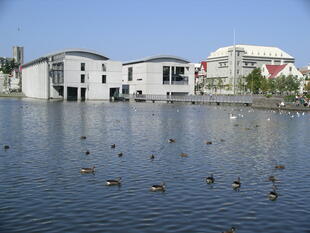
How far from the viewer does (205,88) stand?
176m

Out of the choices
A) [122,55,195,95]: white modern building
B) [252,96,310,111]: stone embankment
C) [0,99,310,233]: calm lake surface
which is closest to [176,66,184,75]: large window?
[122,55,195,95]: white modern building

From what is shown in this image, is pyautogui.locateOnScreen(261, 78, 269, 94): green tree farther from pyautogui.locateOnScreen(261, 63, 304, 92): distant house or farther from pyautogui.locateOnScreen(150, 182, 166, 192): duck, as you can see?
pyautogui.locateOnScreen(150, 182, 166, 192): duck

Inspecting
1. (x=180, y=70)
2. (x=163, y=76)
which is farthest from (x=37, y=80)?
(x=180, y=70)

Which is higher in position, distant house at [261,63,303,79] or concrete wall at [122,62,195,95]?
distant house at [261,63,303,79]

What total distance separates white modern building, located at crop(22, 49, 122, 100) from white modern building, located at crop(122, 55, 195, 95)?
9696mm

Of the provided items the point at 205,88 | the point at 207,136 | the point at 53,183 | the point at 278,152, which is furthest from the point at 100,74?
the point at 53,183

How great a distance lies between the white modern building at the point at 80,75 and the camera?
116 m

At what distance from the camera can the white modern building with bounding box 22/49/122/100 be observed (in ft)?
382

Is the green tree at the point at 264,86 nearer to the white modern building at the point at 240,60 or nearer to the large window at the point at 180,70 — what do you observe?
the large window at the point at 180,70

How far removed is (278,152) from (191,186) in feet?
41.5

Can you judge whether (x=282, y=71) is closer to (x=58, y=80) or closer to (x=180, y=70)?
(x=180, y=70)

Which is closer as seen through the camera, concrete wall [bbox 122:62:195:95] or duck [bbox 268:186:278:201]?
duck [bbox 268:186:278:201]

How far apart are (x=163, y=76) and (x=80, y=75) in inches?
1075

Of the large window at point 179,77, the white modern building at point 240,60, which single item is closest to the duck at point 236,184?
the large window at point 179,77
